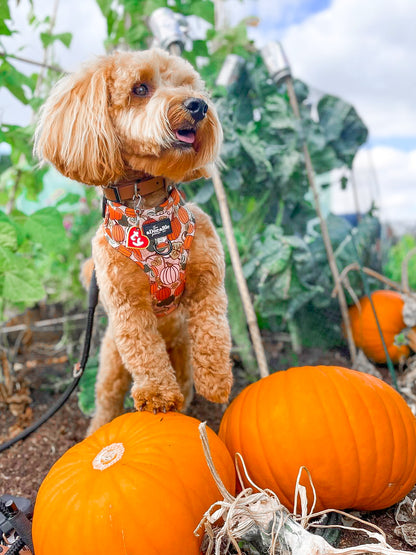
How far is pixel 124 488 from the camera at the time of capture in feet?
4.42

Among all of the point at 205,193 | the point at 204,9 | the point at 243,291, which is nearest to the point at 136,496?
the point at 243,291

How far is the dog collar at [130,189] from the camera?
1562mm

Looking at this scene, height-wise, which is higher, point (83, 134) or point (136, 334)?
point (83, 134)

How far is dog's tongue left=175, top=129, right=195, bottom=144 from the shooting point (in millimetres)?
1456

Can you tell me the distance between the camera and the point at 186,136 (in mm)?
1484

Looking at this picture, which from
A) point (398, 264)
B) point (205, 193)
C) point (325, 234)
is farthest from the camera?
point (398, 264)

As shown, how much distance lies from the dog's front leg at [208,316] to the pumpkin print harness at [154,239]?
63mm

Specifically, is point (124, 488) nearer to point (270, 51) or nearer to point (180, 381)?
point (180, 381)

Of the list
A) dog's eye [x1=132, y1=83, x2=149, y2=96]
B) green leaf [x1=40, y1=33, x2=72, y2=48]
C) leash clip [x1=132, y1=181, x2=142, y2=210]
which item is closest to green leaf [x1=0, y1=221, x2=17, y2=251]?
leash clip [x1=132, y1=181, x2=142, y2=210]

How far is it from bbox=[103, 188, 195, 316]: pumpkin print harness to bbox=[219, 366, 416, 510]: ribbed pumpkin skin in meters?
0.60

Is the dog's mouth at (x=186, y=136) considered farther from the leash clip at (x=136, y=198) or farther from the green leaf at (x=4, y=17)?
the green leaf at (x=4, y=17)

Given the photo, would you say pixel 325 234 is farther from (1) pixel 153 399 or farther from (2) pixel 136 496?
(2) pixel 136 496

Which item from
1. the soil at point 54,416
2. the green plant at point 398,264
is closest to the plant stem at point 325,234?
the soil at point 54,416

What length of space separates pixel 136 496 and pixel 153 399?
32 centimetres
